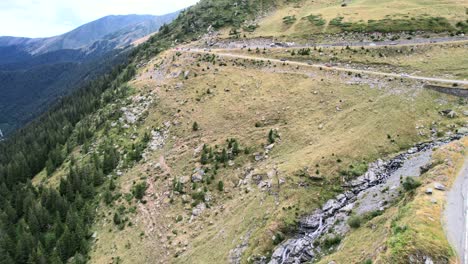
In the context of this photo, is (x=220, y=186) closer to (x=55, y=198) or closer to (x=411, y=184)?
(x=411, y=184)

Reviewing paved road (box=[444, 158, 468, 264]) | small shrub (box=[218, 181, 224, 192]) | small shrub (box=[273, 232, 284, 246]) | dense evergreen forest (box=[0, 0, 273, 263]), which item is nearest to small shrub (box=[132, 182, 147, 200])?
Result: dense evergreen forest (box=[0, 0, 273, 263])

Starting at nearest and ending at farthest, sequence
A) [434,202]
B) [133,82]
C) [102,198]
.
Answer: [434,202] → [102,198] → [133,82]

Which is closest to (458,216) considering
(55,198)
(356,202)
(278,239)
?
(356,202)

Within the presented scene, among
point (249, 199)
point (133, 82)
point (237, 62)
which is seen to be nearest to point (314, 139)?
point (249, 199)

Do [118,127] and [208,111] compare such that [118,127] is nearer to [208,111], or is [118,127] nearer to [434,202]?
[208,111]

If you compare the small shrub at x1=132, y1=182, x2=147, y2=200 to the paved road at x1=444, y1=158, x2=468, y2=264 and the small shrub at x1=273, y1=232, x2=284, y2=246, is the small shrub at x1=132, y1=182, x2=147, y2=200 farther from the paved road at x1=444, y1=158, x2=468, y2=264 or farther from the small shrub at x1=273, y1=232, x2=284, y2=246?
the paved road at x1=444, y1=158, x2=468, y2=264

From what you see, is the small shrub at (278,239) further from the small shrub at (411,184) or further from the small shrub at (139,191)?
the small shrub at (139,191)

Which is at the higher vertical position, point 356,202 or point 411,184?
point 411,184

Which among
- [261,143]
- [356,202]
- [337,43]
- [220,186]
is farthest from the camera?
[337,43]
